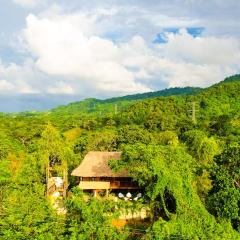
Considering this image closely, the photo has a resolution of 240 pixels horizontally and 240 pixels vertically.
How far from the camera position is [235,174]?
28344mm

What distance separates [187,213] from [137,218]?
23.3 ft

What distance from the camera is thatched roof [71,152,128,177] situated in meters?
37.6

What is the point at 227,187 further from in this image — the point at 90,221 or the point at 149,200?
the point at 90,221

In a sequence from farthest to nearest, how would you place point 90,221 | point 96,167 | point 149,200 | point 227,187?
point 96,167
point 149,200
point 227,187
point 90,221

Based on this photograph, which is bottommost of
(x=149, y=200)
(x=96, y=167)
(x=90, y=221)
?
(x=149, y=200)

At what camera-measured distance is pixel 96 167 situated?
3850 cm


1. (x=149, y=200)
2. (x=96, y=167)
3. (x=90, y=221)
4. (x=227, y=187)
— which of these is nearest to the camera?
(x=90, y=221)

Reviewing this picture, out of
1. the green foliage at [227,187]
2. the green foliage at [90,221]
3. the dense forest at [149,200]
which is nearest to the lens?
the green foliage at [90,221]

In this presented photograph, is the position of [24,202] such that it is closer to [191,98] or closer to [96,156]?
[96,156]

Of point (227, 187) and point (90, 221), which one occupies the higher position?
point (227, 187)

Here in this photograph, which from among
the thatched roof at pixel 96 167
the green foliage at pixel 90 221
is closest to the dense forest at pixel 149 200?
the green foliage at pixel 90 221

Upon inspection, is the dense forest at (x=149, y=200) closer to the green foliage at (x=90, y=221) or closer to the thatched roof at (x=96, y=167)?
the green foliage at (x=90, y=221)

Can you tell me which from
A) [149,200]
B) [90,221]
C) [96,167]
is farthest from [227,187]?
[96,167]

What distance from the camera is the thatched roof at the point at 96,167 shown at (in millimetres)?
37562
